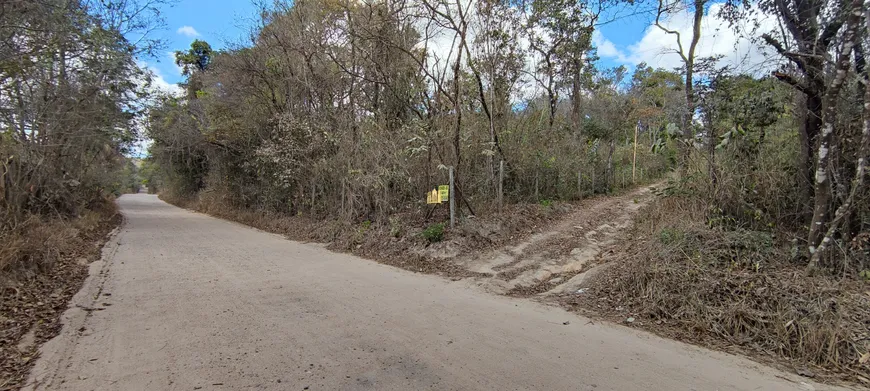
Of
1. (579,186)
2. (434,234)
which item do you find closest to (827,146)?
(434,234)

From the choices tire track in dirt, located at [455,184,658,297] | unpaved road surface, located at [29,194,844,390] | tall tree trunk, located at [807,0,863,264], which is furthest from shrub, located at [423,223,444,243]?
tall tree trunk, located at [807,0,863,264]

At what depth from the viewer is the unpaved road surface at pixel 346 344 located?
9.93 ft

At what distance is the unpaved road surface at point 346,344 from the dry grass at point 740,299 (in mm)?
421

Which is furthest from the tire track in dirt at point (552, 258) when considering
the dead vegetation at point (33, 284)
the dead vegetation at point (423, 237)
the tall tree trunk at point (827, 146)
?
the dead vegetation at point (33, 284)

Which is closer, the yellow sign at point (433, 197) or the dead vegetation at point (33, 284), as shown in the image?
the dead vegetation at point (33, 284)

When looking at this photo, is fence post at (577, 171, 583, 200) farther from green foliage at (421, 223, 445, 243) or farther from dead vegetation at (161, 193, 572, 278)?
green foliage at (421, 223, 445, 243)

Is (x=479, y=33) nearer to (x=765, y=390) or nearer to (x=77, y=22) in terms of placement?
(x=77, y=22)

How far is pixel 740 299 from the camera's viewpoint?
13.6 feet

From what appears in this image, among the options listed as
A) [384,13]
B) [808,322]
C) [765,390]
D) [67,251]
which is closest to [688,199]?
[808,322]

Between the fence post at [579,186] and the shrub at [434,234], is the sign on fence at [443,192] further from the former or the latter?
the fence post at [579,186]

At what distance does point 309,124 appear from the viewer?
12078mm

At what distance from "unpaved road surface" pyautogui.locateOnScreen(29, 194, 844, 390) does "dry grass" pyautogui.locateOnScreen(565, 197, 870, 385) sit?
42cm

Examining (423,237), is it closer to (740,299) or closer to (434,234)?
(434,234)

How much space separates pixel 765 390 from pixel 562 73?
14.2 m
